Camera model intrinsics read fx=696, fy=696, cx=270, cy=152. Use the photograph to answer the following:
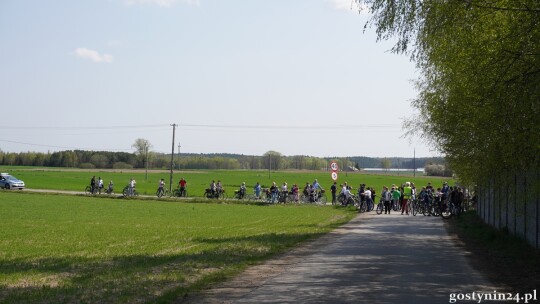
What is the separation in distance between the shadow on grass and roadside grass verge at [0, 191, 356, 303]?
0.01 meters

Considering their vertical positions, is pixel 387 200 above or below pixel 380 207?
above

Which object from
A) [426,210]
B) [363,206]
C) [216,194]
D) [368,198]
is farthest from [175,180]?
[426,210]

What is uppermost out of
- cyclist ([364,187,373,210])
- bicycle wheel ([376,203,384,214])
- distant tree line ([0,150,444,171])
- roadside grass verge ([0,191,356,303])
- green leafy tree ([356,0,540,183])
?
distant tree line ([0,150,444,171])

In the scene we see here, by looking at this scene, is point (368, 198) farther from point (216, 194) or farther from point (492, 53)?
point (492, 53)

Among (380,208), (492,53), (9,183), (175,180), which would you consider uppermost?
(492,53)

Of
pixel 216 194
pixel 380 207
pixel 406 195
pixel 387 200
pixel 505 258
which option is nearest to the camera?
pixel 505 258

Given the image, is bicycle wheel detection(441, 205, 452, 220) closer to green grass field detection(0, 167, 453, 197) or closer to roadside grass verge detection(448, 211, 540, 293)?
roadside grass verge detection(448, 211, 540, 293)

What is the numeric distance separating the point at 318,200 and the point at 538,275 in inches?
1421

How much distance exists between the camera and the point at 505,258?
15.7 m

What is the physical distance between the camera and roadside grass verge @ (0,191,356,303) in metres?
10.5

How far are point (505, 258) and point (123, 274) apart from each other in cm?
863

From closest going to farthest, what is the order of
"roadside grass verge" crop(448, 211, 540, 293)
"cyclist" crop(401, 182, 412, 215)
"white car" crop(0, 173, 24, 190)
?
"roadside grass verge" crop(448, 211, 540, 293) < "cyclist" crop(401, 182, 412, 215) < "white car" crop(0, 173, 24, 190)

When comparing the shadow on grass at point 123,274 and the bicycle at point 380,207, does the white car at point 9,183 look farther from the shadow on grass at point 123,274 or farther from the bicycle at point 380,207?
the shadow on grass at point 123,274

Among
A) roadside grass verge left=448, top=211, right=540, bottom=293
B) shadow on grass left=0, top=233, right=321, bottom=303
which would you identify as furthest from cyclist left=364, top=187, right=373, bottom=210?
shadow on grass left=0, top=233, right=321, bottom=303
